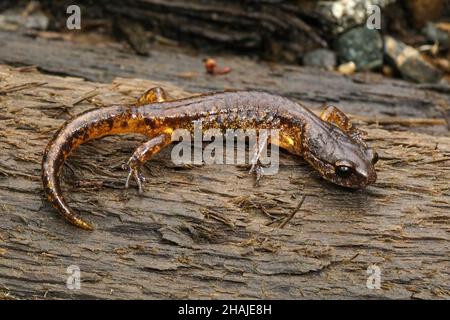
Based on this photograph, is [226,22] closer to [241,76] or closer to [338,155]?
[241,76]

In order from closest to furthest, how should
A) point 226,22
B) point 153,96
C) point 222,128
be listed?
point 222,128
point 153,96
point 226,22

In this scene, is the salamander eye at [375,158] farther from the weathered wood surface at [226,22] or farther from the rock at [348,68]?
the weathered wood surface at [226,22]

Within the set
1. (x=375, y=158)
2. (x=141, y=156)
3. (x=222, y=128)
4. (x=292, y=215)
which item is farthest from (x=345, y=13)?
(x=141, y=156)

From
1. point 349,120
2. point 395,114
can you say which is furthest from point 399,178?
point 395,114

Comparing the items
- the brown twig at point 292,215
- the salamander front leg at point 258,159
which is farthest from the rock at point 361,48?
the brown twig at point 292,215

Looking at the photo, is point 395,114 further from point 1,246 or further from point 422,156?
point 1,246

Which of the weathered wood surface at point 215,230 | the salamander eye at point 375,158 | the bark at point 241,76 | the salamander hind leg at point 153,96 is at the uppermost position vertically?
the bark at point 241,76

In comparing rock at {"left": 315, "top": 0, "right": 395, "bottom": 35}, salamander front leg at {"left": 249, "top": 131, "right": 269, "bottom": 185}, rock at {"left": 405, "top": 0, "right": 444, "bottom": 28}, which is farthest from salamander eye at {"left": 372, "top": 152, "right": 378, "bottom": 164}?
rock at {"left": 405, "top": 0, "right": 444, "bottom": 28}
